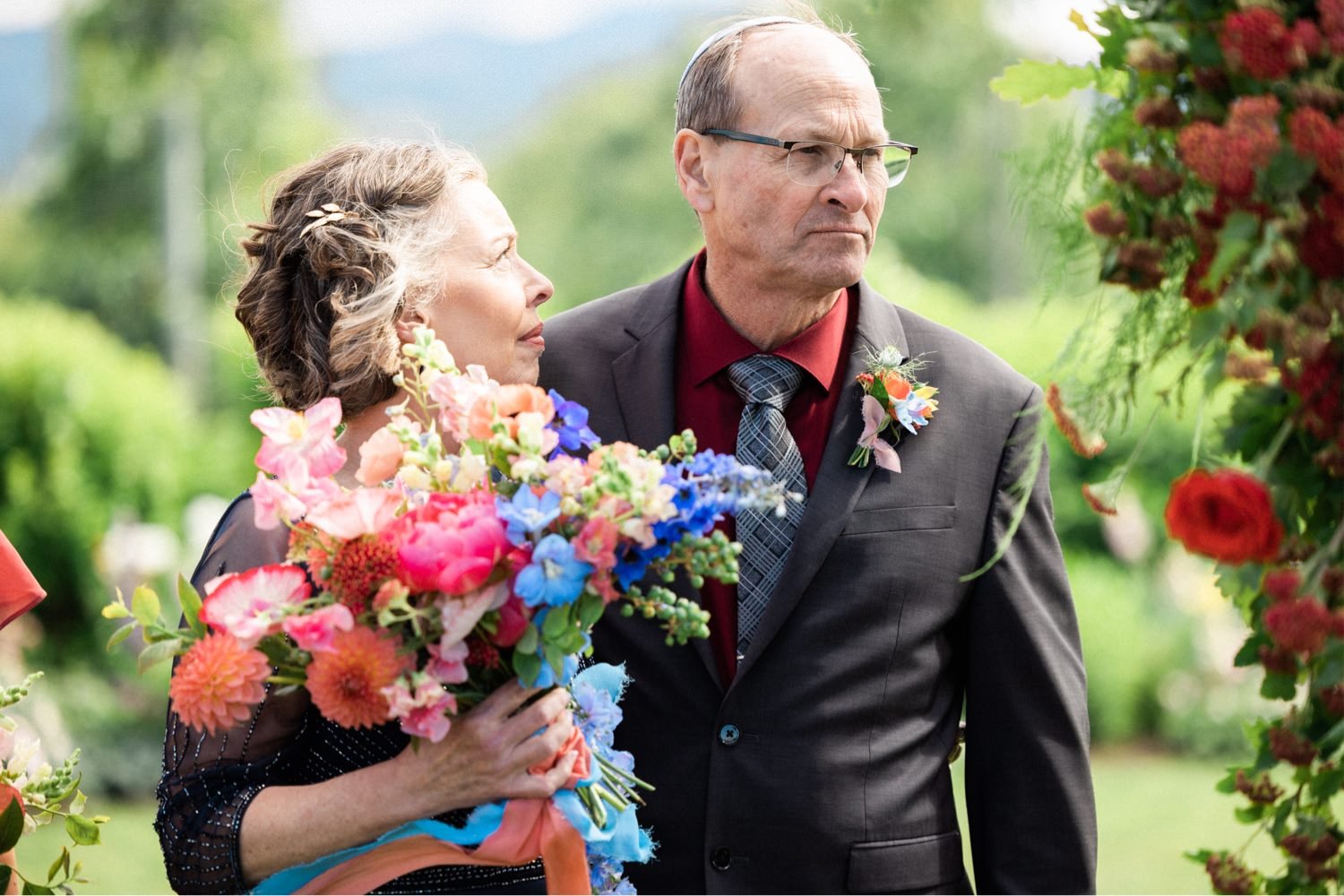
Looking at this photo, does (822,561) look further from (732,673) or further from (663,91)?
(663,91)

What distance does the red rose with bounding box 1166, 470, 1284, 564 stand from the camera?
5.23 ft

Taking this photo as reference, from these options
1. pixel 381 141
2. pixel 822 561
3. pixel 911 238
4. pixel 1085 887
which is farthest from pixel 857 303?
pixel 911 238

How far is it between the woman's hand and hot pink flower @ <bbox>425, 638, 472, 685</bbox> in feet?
0.52

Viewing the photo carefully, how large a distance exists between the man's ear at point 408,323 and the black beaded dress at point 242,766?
1.34ft

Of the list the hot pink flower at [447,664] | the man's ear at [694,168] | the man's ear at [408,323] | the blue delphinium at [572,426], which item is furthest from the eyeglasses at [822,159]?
the hot pink flower at [447,664]

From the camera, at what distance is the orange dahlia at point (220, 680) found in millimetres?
1990

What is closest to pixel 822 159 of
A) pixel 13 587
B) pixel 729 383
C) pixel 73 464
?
pixel 729 383

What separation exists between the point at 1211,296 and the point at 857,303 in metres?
1.46

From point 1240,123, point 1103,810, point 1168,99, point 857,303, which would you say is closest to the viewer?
point 1240,123

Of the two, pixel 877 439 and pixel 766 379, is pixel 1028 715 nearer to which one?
pixel 877 439

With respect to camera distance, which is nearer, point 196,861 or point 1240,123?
point 1240,123

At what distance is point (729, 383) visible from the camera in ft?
10.1

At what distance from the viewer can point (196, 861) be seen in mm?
2258

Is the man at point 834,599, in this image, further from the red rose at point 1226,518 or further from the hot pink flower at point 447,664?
the red rose at point 1226,518
